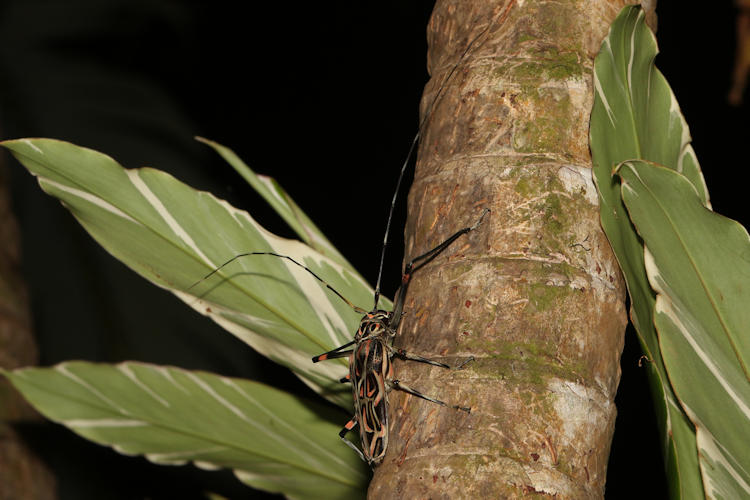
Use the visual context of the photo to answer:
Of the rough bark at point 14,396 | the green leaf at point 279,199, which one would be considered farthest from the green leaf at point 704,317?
the rough bark at point 14,396

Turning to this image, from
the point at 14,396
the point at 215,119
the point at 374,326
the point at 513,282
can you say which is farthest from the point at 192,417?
the point at 215,119

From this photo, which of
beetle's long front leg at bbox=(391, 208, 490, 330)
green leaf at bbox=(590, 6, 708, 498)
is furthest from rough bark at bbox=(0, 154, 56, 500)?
green leaf at bbox=(590, 6, 708, 498)

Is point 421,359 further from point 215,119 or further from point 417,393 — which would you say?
point 215,119

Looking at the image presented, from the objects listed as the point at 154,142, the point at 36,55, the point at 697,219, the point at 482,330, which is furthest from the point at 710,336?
the point at 36,55

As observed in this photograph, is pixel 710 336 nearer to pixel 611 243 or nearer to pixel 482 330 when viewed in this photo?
pixel 611 243

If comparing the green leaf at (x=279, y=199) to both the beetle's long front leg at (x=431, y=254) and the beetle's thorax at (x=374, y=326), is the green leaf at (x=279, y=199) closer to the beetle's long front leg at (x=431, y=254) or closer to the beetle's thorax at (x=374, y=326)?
the beetle's thorax at (x=374, y=326)

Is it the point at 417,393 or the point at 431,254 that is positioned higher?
the point at 431,254
